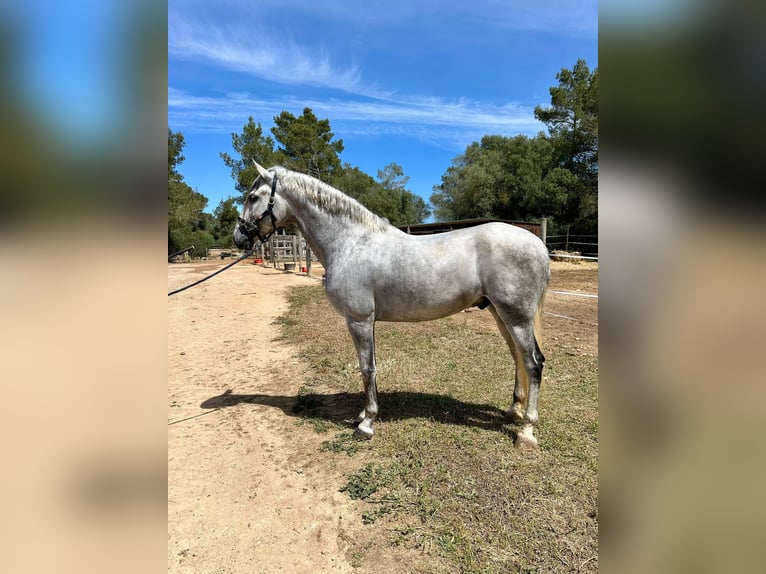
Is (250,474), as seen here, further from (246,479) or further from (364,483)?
(364,483)

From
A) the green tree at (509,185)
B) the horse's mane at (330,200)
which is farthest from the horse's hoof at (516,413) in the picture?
the green tree at (509,185)

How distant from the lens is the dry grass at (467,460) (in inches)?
80.6

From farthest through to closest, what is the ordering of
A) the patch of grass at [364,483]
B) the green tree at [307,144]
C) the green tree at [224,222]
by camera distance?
1. the green tree at [224,222]
2. the green tree at [307,144]
3. the patch of grass at [364,483]

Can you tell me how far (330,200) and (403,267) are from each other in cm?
92

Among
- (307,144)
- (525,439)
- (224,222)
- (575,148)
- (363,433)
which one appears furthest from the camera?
(224,222)

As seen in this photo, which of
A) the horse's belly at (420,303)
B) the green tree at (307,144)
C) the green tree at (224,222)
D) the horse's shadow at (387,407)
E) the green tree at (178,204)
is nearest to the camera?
the horse's belly at (420,303)

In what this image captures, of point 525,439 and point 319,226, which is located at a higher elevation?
point 319,226

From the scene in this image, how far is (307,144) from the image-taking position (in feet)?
88.5

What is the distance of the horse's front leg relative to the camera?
3262mm

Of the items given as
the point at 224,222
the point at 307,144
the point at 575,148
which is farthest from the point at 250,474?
the point at 224,222

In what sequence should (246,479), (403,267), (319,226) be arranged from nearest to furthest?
(246,479) < (403,267) < (319,226)

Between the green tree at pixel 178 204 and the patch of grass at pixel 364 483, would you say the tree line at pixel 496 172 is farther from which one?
the patch of grass at pixel 364 483

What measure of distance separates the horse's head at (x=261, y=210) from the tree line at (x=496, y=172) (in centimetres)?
1323
